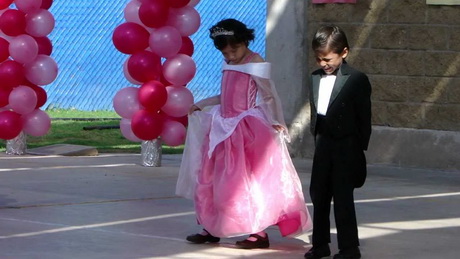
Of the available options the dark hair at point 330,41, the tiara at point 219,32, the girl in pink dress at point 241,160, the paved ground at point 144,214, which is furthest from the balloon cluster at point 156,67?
the dark hair at point 330,41

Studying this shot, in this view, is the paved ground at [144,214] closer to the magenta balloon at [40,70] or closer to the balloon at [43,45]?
the magenta balloon at [40,70]

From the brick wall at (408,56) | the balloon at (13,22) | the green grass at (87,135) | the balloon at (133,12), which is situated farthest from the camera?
the green grass at (87,135)

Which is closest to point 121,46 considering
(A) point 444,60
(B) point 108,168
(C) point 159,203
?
(B) point 108,168

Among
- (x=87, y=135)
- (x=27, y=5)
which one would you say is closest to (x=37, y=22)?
(x=27, y=5)

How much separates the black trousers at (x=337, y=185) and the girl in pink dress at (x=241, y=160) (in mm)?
348

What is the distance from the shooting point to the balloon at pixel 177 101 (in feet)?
37.9

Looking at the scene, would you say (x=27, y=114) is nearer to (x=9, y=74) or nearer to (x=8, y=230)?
(x=9, y=74)

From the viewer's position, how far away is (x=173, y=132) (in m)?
11.6

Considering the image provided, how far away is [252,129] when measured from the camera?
7461 mm

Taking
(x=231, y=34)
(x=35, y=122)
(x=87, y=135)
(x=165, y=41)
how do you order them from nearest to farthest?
(x=231, y=34) < (x=165, y=41) < (x=35, y=122) < (x=87, y=135)

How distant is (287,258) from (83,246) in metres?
1.35

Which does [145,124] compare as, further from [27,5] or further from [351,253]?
[351,253]

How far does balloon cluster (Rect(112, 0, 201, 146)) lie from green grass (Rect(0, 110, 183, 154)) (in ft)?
7.97

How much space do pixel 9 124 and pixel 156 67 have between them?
2.18m
